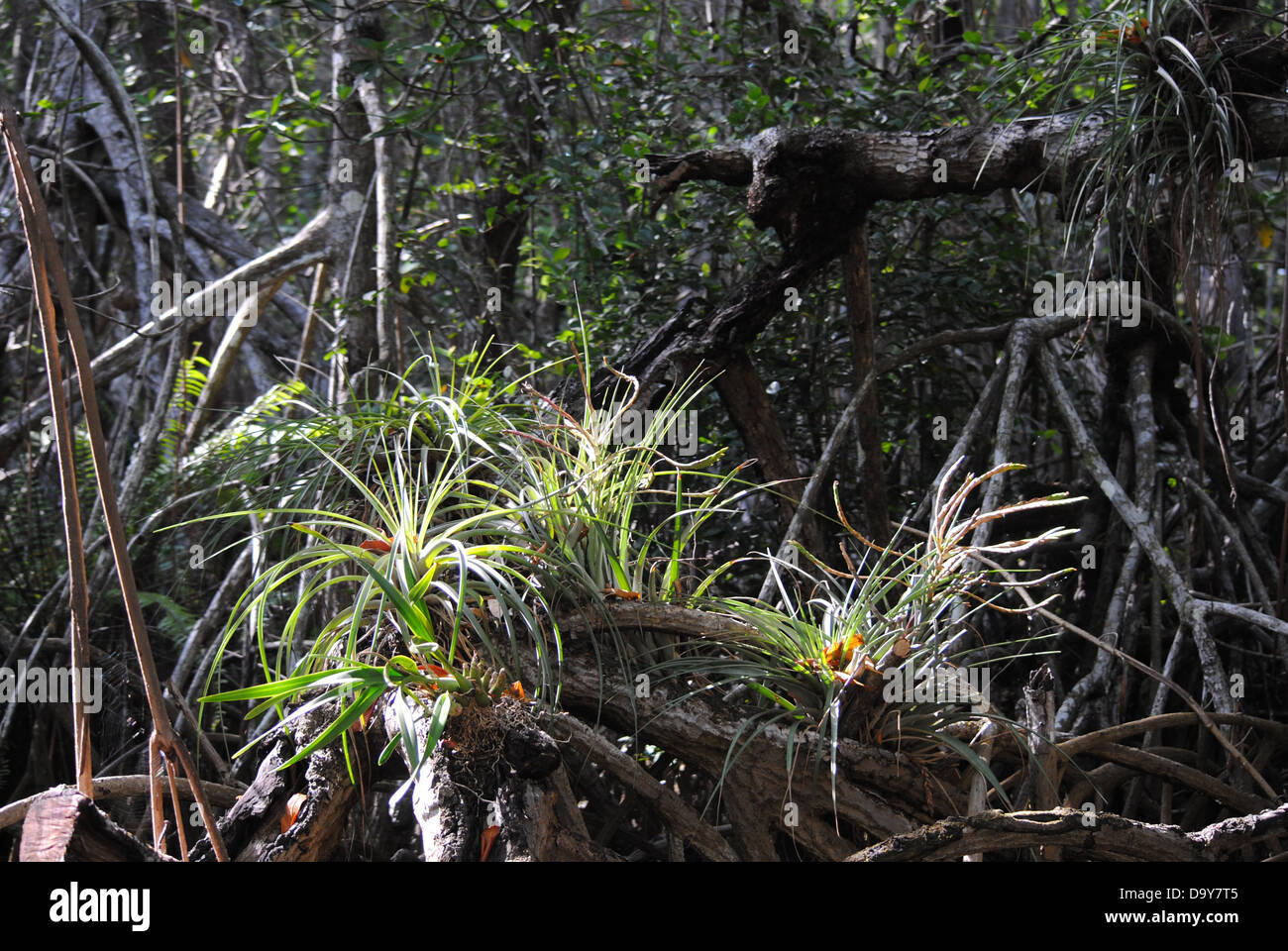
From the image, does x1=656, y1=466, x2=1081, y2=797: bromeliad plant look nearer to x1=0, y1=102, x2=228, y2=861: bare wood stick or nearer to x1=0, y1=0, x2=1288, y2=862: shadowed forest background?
x1=0, y1=0, x2=1288, y2=862: shadowed forest background

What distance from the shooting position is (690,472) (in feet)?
6.91

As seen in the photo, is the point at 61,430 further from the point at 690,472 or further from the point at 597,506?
the point at 690,472

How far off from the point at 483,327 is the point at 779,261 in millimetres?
1358

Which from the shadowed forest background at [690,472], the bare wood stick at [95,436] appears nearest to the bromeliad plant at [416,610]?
the shadowed forest background at [690,472]

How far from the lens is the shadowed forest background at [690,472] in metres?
1.75

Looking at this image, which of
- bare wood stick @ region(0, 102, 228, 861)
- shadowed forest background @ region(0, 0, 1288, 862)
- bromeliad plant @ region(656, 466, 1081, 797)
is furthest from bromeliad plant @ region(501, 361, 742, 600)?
bare wood stick @ region(0, 102, 228, 861)

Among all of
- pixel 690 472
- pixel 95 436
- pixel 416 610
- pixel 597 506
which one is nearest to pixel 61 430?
pixel 95 436

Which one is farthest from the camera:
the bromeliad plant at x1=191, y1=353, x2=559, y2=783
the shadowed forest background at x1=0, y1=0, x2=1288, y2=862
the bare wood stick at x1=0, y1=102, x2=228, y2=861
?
the shadowed forest background at x1=0, y1=0, x2=1288, y2=862

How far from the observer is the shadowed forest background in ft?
5.75

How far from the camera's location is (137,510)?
3264mm

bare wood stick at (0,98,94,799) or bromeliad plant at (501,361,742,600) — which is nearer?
bare wood stick at (0,98,94,799)

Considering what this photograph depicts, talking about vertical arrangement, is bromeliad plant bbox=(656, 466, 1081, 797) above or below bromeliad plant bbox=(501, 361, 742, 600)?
below

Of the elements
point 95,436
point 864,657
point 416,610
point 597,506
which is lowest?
point 864,657
